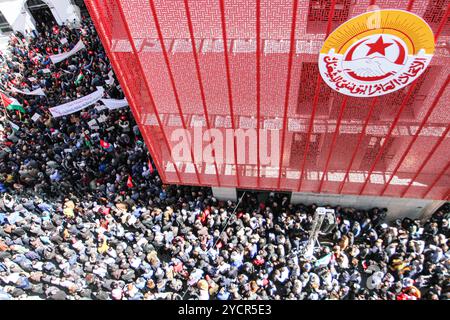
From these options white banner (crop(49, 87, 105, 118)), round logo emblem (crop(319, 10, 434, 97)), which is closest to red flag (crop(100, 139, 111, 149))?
white banner (crop(49, 87, 105, 118))

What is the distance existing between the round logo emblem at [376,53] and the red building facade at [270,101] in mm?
199

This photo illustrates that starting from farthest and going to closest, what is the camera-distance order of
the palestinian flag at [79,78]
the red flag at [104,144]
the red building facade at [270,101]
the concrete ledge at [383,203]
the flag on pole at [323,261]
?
1. the palestinian flag at [79,78]
2. the red flag at [104,144]
3. the concrete ledge at [383,203]
4. the flag on pole at [323,261]
5. the red building facade at [270,101]

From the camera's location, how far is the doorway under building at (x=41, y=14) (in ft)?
76.9

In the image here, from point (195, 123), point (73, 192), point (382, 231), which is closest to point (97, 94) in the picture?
point (73, 192)

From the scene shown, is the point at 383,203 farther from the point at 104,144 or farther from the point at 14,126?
the point at 14,126

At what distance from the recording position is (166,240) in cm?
1280

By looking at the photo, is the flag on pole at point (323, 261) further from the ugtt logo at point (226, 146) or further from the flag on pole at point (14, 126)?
the flag on pole at point (14, 126)

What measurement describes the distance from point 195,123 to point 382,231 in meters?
7.26

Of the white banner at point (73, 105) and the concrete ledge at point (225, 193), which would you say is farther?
the white banner at point (73, 105)

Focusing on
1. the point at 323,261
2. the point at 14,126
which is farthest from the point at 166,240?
the point at 14,126

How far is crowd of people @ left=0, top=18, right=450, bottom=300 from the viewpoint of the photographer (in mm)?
11617

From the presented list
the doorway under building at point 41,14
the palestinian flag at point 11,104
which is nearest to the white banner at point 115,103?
the palestinian flag at point 11,104

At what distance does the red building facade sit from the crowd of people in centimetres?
124
